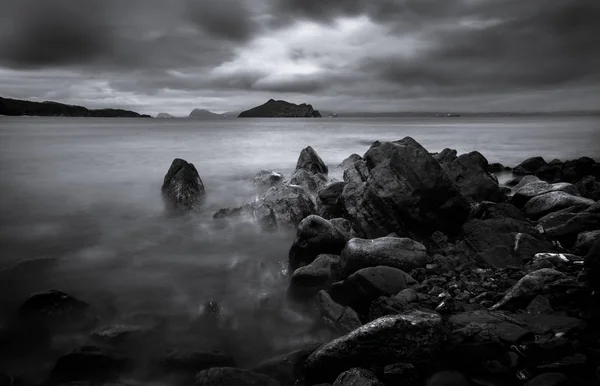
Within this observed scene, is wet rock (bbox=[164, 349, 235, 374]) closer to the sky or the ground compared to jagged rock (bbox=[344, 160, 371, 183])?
closer to the ground

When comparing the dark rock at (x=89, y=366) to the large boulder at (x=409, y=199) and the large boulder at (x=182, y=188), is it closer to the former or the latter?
the large boulder at (x=409, y=199)

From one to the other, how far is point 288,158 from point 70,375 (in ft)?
83.3

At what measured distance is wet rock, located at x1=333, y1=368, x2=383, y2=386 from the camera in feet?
13.8

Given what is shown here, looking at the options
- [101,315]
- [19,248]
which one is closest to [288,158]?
[19,248]

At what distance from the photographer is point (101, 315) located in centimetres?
671

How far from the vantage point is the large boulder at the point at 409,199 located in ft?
29.2

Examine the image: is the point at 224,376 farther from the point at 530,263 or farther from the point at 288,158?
the point at 288,158

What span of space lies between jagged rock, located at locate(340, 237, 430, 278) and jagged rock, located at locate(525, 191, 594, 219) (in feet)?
14.0

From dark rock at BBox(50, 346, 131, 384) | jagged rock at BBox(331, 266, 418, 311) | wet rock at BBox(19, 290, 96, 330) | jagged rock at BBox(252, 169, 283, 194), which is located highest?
jagged rock at BBox(252, 169, 283, 194)

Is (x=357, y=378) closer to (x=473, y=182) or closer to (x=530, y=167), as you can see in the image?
(x=473, y=182)

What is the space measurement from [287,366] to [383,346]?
1380 millimetres

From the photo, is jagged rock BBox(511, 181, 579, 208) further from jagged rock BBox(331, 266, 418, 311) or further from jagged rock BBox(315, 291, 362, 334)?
jagged rock BBox(315, 291, 362, 334)

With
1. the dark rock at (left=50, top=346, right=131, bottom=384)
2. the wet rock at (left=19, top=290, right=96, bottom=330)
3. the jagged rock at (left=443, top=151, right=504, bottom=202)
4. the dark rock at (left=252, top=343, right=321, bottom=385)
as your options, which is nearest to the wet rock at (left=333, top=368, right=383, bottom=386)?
the dark rock at (left=252, top=343, right=321, bottom=385)

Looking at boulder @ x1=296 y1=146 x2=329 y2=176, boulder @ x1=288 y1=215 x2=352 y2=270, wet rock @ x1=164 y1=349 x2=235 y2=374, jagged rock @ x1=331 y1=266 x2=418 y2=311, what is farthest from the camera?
boulder @ x1=296 y1=146 x2=329 y2=176
